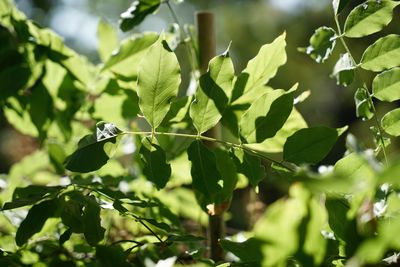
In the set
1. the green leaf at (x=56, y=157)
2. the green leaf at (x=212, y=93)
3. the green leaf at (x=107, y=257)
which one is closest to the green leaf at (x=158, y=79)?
the green leaf at (x=212, y=93)

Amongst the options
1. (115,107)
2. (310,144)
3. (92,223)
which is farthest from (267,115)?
(115,107)

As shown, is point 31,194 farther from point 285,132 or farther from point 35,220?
point 285,132

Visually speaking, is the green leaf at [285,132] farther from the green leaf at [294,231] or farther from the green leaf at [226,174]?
the green leaf at [294,231]

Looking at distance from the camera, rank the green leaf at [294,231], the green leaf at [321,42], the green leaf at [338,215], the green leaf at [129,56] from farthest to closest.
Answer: the green leaf at [129,56]
the green leaf at [321,42]
the green leaf at [338,215]
the green leaf at [294,231]

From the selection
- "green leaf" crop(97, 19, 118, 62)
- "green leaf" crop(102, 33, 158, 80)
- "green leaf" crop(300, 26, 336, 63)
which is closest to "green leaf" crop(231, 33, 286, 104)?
"green leaf" crop(300, 26, 336, 63)

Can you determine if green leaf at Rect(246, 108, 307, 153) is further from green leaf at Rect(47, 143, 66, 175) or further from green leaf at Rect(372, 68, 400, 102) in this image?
green leaf at Rect(47, 143, 66, 175)

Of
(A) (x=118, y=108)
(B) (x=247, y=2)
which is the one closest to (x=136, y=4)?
(A) (x=118, y=108)
